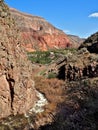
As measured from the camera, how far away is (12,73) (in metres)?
29.8

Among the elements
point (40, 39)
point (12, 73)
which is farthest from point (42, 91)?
point (40, 39)

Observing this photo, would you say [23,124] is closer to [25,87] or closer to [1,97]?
→ [1,97]

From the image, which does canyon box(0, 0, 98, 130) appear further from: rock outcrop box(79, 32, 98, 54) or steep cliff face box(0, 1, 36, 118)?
rock outcrop box(79, 32, 98, 54)

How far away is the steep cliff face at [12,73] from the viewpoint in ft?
95.1

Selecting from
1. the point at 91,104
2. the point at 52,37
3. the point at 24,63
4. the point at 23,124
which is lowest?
the point at 23,124

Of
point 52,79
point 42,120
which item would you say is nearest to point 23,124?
point 42,120

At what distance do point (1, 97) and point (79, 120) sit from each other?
920 cm

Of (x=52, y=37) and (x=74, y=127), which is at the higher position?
(x=52, y=37)

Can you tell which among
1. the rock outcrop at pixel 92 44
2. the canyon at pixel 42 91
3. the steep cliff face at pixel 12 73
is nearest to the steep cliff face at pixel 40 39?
the rock outcrop at pixel 92 44

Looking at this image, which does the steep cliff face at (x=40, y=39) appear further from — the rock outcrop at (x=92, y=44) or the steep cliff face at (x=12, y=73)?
the steep cliff face at (x=12, y=73)

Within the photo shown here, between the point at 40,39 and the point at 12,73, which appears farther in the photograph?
the point at 40,39

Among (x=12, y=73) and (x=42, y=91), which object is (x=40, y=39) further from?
(x=12, y=73)

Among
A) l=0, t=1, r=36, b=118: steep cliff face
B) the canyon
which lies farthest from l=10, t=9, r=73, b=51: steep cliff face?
l=0, t=1, r=36, b=118: steep cliff face

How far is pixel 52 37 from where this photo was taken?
155125 mm
